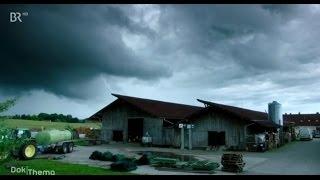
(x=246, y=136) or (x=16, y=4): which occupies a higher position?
(x=16, y=4)

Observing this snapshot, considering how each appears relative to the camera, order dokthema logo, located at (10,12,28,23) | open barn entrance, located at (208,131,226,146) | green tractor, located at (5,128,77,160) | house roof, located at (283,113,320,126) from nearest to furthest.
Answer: dokthema logo, located at (10,12,28,23), green tractor, located at (5,128,77,160), open barn entrance, located at (208,131,226,146), house roof, located at (283,113,320,126)

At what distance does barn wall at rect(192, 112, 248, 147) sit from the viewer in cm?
2981

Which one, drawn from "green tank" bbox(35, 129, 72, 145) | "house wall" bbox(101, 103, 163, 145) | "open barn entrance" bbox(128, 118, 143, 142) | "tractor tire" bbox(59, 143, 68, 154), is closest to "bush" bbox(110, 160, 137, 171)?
"green tank" bbox(35, 129, 72, 145)

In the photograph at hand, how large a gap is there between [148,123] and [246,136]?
370 inches

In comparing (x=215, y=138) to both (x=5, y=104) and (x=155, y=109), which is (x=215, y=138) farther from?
(x=5, y=104)

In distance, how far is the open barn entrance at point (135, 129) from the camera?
120 feet

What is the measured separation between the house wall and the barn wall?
11.8 ft

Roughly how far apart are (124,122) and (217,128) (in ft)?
32.0

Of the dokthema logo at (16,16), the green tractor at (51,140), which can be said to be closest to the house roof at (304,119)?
the green tractor at (51,140)

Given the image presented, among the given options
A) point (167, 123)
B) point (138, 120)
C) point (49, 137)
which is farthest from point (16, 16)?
point (138, 120)

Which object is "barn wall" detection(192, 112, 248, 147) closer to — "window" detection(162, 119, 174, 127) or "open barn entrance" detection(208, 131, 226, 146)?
"open barn entrance" detection(208, 131, 226, 146)
